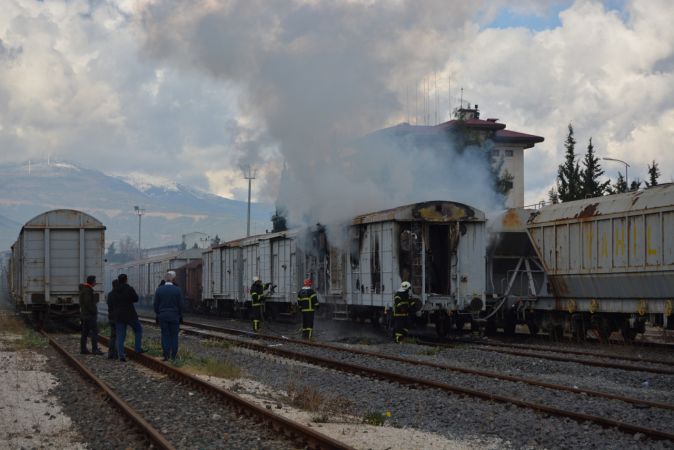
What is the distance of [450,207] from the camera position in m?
21.1

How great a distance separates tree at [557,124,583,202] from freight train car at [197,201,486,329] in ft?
92.3

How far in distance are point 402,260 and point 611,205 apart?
17.2 feet

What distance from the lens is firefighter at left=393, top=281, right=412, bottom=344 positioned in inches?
777

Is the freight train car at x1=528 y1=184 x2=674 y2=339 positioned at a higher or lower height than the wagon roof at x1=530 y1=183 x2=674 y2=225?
lower

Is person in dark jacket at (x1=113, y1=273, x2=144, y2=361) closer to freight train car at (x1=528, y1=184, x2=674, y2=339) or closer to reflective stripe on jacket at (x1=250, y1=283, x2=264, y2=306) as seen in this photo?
reflective stripe on jacket at (x1=250, y1=283, x2=264, y2=306)

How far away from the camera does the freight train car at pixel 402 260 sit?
68.1 ft

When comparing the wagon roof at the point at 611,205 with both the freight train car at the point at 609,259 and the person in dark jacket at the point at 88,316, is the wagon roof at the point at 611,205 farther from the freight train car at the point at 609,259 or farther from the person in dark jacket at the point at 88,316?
the person in dark jacket at the point at 88,316

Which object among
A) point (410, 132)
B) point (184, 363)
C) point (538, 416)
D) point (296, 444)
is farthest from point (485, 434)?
point (410, 132)

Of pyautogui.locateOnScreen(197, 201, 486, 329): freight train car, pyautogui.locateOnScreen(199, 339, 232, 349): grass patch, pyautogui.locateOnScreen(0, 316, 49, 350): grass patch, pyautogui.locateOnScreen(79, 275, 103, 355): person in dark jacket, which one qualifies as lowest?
pyautogui.locateOnScreen(0, 316, 49, 350): grass patch

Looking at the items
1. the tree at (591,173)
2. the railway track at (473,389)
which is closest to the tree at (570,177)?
the tree at (591,173)

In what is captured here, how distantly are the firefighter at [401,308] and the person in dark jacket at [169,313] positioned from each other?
5414 millimetres

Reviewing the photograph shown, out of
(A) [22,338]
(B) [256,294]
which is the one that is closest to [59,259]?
(A) [22,338]

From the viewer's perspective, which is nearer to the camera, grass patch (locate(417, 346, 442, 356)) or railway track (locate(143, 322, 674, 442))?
railway track (locate(143, 322, 674, 442))

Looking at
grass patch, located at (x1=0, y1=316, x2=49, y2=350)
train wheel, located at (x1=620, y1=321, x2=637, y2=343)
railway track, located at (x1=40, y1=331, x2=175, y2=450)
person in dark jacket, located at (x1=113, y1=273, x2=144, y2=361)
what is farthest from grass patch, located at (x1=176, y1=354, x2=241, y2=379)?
train wheel, located at (x1=620, y1=321, x2=637, y2=343)
